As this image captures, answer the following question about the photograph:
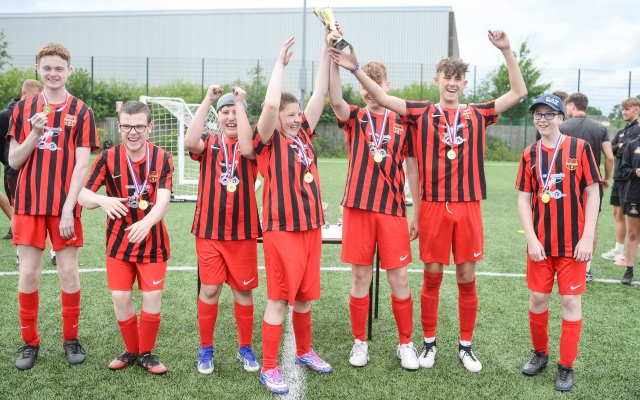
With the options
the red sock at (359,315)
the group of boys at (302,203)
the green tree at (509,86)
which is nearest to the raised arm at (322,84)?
the group of boys at (302,203)

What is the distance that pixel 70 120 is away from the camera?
12.6 ft

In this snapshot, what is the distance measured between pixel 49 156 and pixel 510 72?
319 centimetres

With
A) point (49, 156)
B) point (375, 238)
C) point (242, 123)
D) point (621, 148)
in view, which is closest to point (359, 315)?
point (375, 238)

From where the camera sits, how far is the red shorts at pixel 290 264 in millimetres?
3541

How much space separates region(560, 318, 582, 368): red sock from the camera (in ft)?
12.0

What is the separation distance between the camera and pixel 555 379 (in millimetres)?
3746

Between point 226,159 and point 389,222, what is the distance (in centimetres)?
119

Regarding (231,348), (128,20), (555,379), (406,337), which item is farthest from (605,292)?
(128,20)

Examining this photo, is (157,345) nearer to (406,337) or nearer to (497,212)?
(406,337)

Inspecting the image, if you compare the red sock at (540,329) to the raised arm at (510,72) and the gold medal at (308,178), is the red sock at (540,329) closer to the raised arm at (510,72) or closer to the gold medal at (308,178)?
the raised arm at (510,72)

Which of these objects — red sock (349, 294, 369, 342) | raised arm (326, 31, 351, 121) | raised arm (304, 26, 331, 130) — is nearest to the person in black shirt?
red sock (349, 294, 369, 342)

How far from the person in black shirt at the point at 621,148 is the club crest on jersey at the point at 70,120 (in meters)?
5.73

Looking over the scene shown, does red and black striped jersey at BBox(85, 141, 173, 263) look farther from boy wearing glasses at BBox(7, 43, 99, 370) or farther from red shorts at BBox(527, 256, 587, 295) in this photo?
red shorts at BBox(527, 256, 587, 295)

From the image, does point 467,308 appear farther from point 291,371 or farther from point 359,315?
point 291,371
